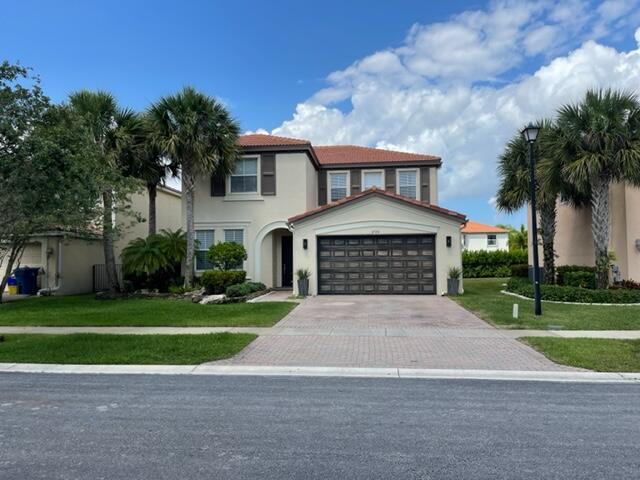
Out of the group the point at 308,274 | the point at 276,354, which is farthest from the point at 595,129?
the point at 276,354

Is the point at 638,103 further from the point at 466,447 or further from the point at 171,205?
the point at 171,205

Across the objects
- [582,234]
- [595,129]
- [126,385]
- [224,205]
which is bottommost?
[126,385]

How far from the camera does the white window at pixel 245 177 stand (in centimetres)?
2266

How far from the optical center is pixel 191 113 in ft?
63.7

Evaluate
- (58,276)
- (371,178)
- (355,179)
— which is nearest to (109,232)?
(58,276)

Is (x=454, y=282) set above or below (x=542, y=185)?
below

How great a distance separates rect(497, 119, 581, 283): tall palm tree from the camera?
715 inches

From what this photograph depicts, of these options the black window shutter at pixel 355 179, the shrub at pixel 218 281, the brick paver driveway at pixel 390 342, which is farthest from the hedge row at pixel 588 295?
the shrub at pixel 218 281

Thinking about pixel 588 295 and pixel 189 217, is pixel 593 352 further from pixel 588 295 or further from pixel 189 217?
pixel 189 217

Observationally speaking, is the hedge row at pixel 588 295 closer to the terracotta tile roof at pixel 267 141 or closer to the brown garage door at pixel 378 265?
the brown garage door at pixel 378 265

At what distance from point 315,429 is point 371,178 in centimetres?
2027

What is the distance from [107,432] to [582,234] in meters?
23.0

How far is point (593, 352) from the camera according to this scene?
29.6 ft

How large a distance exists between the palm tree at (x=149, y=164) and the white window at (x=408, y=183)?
10.8 metres
